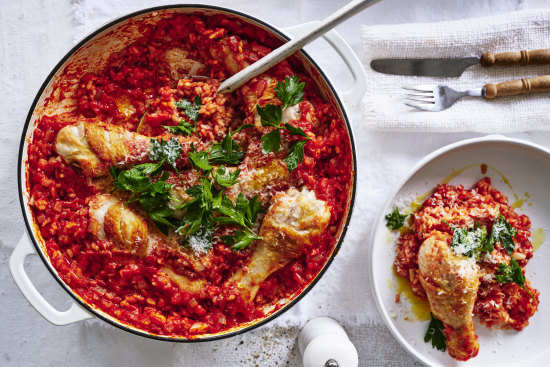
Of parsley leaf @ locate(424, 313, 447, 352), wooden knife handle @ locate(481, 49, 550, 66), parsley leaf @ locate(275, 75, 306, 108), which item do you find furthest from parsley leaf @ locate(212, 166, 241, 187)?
wooden knife handle @ locate(481, 49, 550, 66)

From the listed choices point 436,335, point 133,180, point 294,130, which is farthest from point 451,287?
point 133,180

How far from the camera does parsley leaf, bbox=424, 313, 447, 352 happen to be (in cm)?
329

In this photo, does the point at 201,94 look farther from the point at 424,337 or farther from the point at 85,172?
the point at 424,337

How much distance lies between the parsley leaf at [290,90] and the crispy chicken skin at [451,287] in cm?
120

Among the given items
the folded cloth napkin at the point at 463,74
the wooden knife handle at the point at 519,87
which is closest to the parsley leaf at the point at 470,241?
the folded cloth napkin at the point at 463,74

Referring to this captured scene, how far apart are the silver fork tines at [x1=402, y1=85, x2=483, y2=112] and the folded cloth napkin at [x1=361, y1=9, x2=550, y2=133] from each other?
39 mm

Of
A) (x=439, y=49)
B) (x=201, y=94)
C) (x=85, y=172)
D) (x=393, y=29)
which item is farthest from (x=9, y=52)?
(x=439, y=49)

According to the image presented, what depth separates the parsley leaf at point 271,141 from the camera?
9.40 feet

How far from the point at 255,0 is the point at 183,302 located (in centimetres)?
205

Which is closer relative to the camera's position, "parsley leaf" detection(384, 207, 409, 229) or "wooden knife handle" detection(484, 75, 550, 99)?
"parsley leaf" detection(384, 207, 409, 229)

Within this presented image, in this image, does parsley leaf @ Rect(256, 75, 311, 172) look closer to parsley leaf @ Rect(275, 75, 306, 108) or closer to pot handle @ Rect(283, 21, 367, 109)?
parsley leaf @ Rect(275, 75, 306, 108)

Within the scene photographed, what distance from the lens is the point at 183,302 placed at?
9.69 ft

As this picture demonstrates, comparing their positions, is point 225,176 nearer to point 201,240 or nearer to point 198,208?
point 198,208

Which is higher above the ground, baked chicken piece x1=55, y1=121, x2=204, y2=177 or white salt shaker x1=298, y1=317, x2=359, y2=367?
baked chicken piece x1=55, y1=121, x2=204, y2=177
